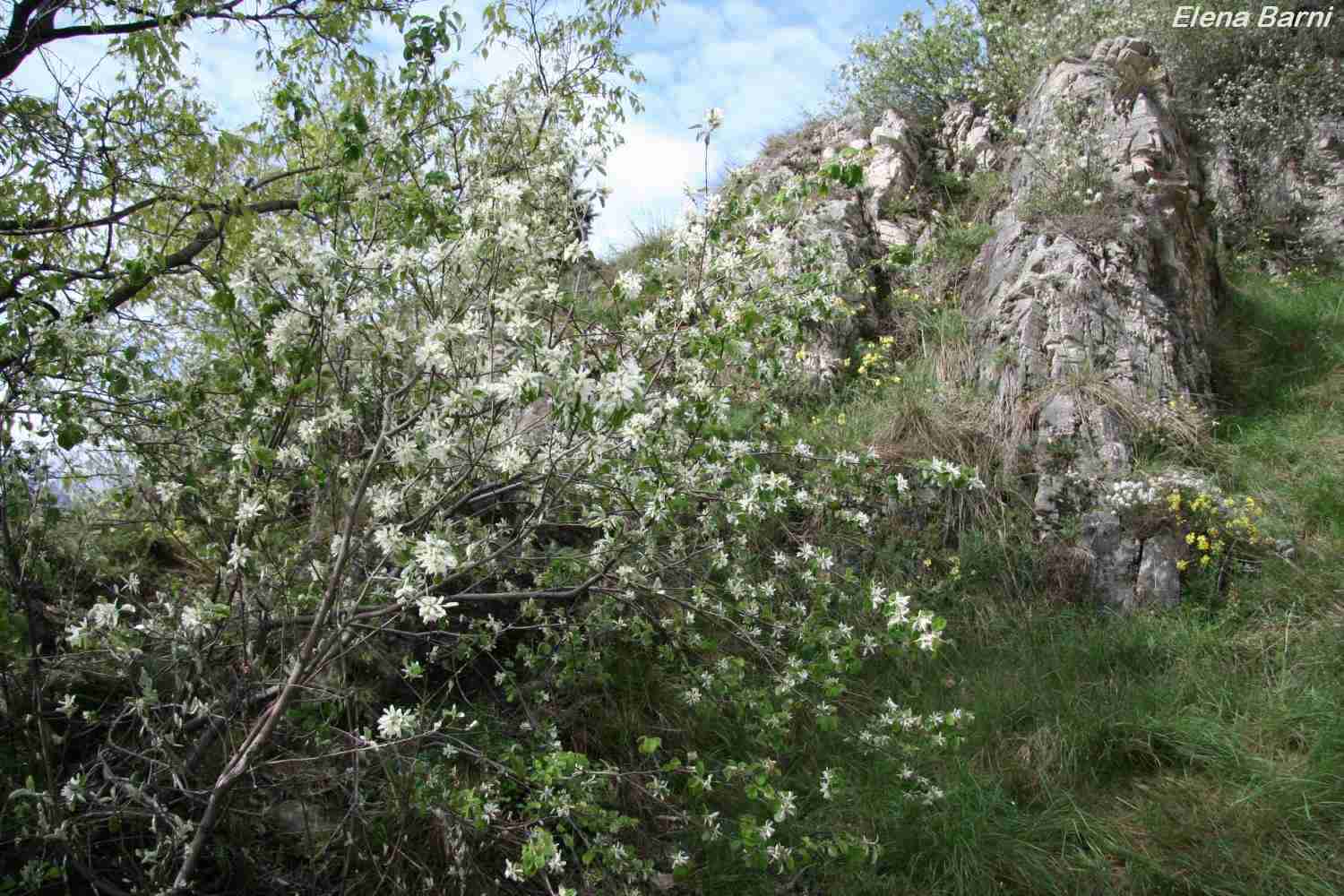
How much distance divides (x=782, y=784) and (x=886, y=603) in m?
1.20

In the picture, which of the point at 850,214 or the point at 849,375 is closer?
the point at 849,375

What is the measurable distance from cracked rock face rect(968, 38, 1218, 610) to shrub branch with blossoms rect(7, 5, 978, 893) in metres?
2.05

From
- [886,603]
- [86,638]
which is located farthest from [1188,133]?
[86,638]

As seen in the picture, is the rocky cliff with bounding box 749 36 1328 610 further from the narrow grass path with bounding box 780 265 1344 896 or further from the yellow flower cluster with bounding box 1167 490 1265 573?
the narrow grass path with bounding box 780 265 1344 896

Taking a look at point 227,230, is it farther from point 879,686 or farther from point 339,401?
point 879,686

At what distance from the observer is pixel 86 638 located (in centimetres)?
228

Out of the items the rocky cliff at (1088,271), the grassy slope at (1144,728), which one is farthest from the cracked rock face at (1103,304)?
the grassy slope at (1144,728)

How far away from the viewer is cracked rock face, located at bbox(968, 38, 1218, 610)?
484cm

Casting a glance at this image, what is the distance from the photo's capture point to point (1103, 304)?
560 centimetres

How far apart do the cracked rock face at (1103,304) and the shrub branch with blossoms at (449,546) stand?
2.05m

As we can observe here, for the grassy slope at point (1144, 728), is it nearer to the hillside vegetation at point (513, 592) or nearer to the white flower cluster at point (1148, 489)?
the hillside vegetation at point (513, 592)

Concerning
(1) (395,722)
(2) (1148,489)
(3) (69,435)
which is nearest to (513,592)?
(1) (395,722)

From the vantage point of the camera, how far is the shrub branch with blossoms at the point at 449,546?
94.7 inches

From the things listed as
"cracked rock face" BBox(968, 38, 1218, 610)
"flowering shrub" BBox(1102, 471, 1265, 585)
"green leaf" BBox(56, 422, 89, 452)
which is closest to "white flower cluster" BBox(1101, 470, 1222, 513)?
"flowering shrub" BBox(1102, 471, 1265, 585)
